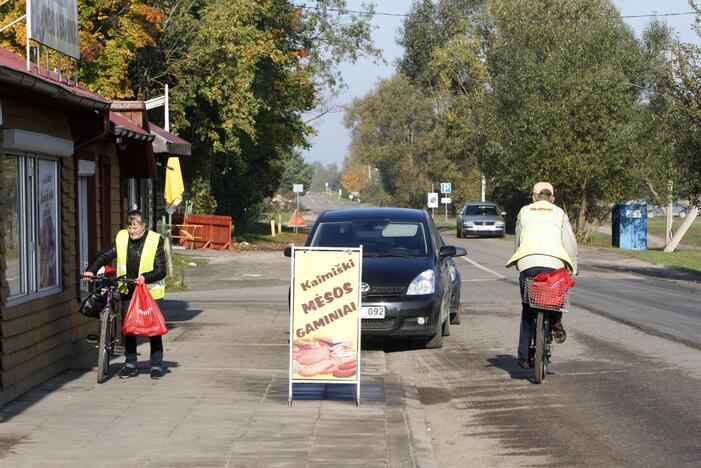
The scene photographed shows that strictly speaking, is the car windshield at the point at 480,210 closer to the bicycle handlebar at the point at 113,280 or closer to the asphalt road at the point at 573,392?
the asphalt road at the point at 573,392

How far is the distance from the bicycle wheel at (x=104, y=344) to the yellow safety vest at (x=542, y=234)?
3943 mm

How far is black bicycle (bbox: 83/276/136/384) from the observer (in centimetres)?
1077

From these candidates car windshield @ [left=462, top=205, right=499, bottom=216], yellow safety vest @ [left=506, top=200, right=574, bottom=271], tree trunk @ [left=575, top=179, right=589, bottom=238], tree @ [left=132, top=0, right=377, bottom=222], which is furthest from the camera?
car windshield @ [left=462, top=205, right=499, bottom=216]

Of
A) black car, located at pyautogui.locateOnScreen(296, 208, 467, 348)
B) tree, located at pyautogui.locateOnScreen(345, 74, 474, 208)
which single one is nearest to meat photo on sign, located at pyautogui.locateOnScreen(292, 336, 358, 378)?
black car, located at pyautogui.locateOnScreen(296, 208, 467, 348)

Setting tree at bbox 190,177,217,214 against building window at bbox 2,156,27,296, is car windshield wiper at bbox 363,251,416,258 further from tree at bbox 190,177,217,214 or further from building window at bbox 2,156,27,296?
tree at bbox 190,177,217,214

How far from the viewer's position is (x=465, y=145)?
58.1m

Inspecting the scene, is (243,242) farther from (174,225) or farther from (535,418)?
(535,418)

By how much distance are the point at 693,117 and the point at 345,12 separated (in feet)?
93.5

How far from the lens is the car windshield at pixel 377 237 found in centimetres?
1448

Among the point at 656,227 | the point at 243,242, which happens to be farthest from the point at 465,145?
the point at 656,227

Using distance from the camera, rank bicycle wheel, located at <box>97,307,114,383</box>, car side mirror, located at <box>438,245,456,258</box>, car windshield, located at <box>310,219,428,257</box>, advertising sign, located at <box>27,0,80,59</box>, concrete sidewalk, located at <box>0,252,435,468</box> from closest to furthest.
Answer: concrete sidewalk, located at <box>0,252,435,468</box> < bicycle wheel, located at <box>97,307,114,383</box> < advertising sign, located at <box>27,0,80,59</box> < car side mirror, located at <box>438,245,456,258</box> < car windshield, located at <box>310,219,428,257</box>

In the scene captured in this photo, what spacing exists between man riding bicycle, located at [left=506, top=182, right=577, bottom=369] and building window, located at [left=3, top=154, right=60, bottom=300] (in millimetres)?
4605

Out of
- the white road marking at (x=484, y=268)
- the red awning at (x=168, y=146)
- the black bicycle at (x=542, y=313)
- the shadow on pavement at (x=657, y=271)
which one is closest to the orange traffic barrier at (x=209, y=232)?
the white road marking at (x=484, y=268)

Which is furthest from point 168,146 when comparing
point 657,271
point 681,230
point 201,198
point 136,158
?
point 681,230
